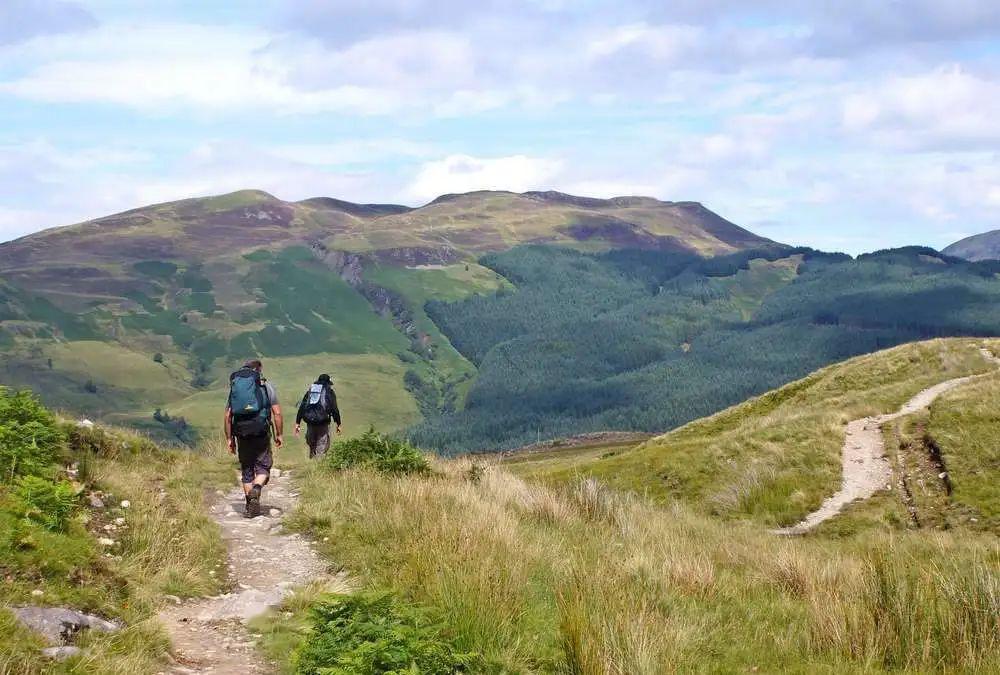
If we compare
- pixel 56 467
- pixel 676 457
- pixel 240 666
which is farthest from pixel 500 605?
pixel 676 457

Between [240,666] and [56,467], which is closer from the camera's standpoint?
[240,666]

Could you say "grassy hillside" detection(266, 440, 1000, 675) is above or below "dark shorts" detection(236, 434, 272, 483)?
below

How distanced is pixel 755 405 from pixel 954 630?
38355mm

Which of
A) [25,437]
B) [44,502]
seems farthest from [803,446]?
[44,502]

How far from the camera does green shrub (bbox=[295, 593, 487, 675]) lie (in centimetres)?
559

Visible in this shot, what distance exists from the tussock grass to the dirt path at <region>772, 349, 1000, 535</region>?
10.5 metres

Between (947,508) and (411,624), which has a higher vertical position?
(411,624)

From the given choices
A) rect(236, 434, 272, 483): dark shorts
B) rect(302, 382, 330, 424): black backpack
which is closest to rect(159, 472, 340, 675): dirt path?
rect(236, 434, 272, 483): dark shorts

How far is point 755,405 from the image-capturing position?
4366 centimetres

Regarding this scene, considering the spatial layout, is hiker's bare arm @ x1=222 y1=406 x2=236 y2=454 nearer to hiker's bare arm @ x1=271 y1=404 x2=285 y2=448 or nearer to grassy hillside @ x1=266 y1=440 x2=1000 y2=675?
hiker's bare arm @ x1=271 y1=404 x2=285 y2=448

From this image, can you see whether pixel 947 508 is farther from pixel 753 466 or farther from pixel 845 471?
pixel 753 466

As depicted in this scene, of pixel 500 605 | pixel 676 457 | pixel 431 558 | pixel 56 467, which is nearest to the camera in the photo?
pixel 500 605

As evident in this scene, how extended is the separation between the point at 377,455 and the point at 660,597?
9.49 meters

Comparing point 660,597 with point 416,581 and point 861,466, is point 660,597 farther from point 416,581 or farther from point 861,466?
point 861,466
